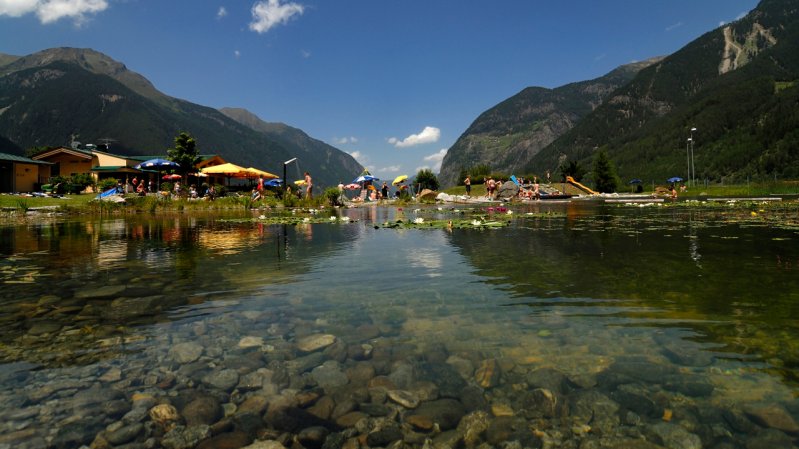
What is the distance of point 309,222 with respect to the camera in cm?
2242

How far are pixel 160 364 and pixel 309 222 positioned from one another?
18.5m

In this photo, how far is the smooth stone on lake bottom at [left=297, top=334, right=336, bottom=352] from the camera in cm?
452

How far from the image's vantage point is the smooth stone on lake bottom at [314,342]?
14.8ft

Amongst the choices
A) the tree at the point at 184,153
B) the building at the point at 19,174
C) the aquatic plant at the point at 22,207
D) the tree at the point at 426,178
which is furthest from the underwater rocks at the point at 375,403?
the tree at the point at 426,178

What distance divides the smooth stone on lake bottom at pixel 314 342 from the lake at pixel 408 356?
→ 0.09 ft

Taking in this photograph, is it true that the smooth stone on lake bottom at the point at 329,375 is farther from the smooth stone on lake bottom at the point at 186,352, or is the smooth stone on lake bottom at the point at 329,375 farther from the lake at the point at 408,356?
the smooth stone on lake bottom at the point at 186,352

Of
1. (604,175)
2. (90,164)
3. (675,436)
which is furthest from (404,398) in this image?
(604,175)

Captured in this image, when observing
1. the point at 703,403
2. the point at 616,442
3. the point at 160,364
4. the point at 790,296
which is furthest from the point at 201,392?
the point at 790,296

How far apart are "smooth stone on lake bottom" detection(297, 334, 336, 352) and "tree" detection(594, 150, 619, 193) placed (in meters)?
95.3

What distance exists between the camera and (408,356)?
14.0 feet

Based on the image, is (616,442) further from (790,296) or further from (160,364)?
(790,296)

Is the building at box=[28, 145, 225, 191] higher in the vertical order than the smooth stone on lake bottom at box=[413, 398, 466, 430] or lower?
higher

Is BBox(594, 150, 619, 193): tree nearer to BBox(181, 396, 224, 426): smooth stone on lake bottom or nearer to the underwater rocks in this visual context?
the underwater rocks

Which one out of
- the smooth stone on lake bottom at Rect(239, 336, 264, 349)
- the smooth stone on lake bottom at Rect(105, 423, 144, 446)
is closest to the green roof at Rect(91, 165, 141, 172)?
the smooth stone on lake bottom at Rect(239, 336, 264, 349)
